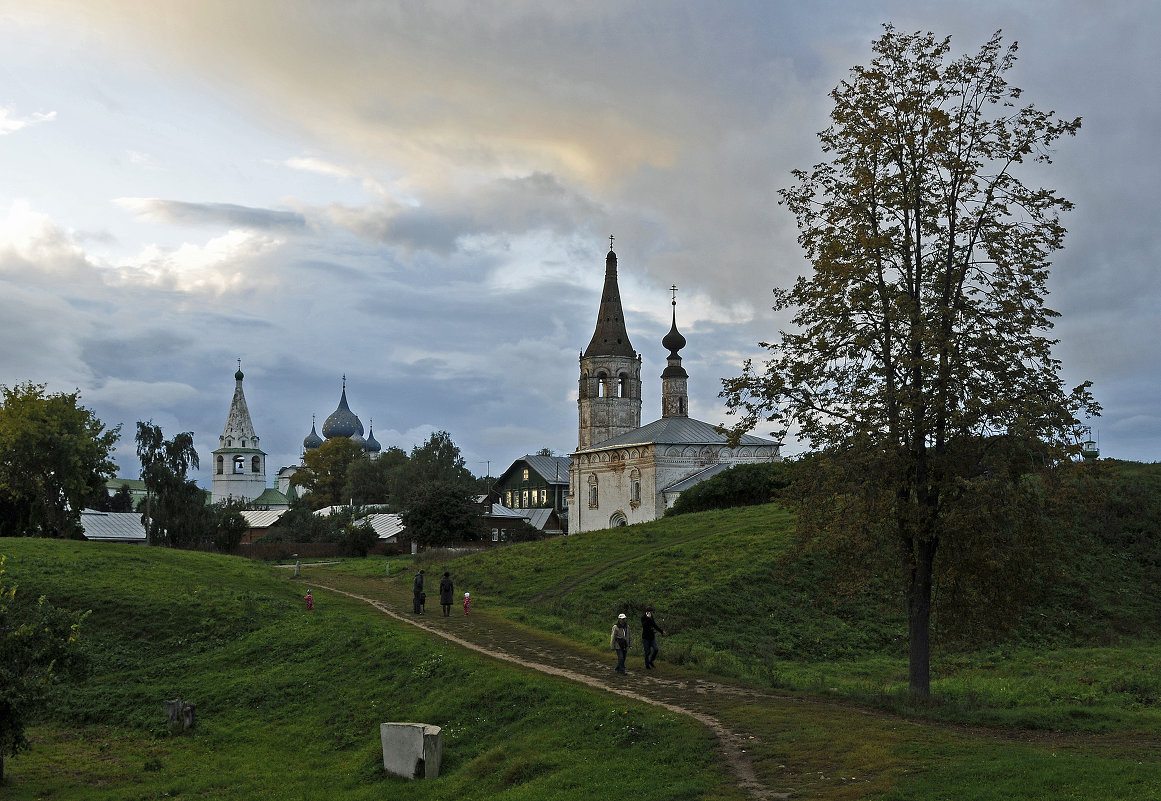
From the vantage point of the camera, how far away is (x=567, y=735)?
1767 centimetres

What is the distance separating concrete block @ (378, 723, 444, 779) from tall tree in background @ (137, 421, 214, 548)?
48.0 meters

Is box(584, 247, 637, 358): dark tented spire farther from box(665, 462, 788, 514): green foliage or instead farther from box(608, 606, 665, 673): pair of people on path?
box(608, 606, 665, 673): pair of people on path

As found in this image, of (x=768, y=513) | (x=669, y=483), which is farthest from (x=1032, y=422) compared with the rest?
(x=669, y=483)

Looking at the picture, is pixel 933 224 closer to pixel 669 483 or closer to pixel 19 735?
pixel 19 735

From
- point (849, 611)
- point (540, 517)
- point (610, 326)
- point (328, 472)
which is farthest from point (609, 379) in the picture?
point (849, 611)

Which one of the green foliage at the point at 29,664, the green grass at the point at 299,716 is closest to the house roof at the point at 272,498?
the green grass at the point at 299,716

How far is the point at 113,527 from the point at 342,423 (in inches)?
3073

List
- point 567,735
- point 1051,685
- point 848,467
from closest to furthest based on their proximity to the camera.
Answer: point 567,735 → point 848,467 → point 1051,685

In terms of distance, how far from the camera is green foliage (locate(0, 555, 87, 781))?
18.3 meters

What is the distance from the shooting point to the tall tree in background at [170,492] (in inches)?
2405

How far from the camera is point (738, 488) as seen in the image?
58719 mm

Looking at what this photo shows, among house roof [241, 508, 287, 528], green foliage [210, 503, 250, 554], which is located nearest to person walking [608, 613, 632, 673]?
green foliage [210, 503, 250, 554]

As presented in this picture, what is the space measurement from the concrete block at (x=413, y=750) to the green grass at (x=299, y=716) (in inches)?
14.5

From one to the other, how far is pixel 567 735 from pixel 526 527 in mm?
63477
